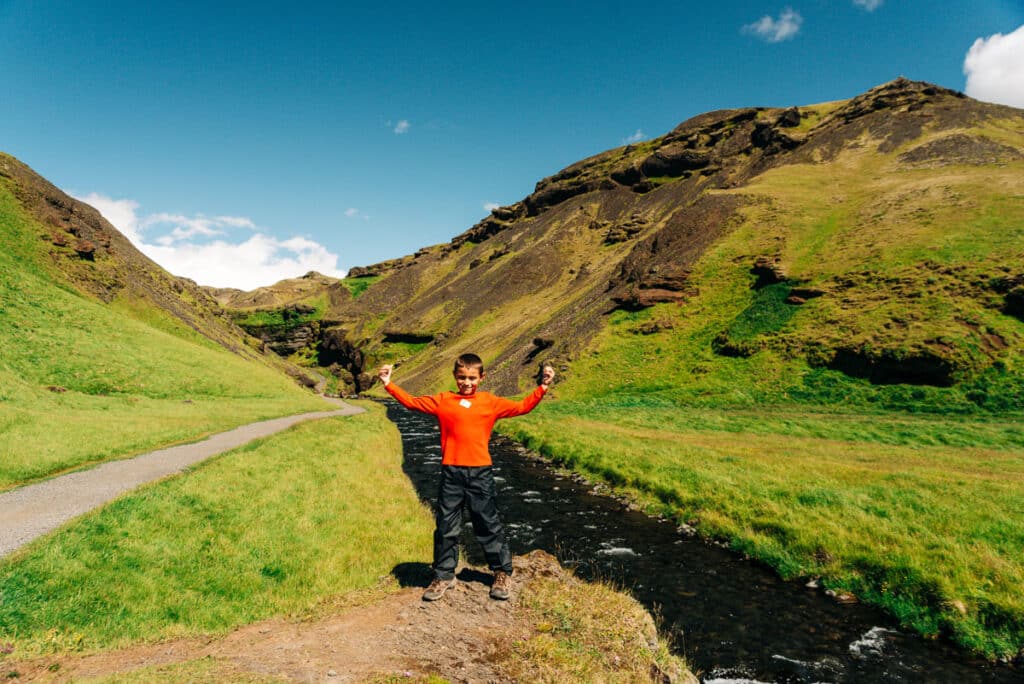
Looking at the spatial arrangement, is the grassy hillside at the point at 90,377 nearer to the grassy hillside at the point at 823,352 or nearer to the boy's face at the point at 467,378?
the boy's face at the point at 467,378

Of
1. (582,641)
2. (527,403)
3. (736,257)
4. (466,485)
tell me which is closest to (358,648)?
(466,485)

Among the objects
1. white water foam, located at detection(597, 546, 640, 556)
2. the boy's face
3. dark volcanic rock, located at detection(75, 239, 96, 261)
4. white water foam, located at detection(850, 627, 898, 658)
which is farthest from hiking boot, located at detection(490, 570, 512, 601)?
dark volcanic rock, located at detection(75, 239, 96, 261)

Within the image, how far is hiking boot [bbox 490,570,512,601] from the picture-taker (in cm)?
788

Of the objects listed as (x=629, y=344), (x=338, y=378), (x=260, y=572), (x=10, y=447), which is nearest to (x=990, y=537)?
(x=260, y=572)

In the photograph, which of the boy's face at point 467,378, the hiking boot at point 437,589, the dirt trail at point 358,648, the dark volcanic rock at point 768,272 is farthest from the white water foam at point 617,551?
the dark volcanic rock at point 768,272

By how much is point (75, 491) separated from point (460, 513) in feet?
39.9

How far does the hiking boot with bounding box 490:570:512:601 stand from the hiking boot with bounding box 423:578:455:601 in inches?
28.9

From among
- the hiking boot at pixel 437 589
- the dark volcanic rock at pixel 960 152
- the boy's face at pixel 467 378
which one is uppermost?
the dark volcanic rock at pixel 960 152

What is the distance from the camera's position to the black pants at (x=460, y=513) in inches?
313

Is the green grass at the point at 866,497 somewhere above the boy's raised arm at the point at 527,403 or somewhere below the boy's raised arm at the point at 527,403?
below

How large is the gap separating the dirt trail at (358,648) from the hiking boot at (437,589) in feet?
0.33

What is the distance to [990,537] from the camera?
11.7 metres

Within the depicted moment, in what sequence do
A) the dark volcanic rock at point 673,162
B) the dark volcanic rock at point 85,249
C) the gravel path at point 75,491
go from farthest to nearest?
the dark volcanic rock at point 673,162
the dark volcanic rock at point 85,249
the gravel path at point 75,491

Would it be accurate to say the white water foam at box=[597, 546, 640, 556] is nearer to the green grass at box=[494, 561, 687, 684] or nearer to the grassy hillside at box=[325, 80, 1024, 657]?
the grassy hillside at box=[325, 80, 1024, 657]
